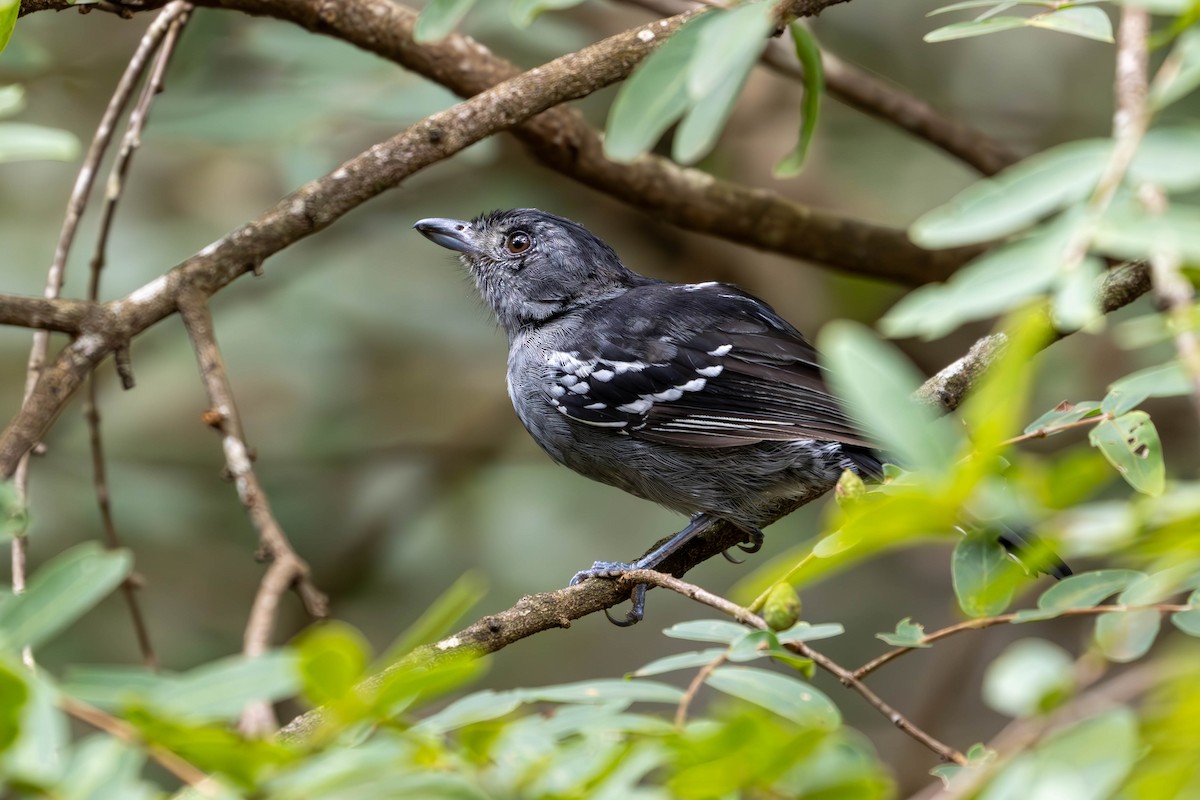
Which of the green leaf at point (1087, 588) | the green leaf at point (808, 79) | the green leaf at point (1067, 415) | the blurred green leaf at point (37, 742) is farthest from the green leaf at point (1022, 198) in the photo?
the green leaf at point (808, 79)

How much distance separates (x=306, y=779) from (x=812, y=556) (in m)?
0.64

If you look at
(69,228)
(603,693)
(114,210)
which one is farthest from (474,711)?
(114,210)

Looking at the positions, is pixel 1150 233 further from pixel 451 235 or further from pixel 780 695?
pixel 451 235

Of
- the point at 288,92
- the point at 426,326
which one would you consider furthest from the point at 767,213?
the point at 426,326

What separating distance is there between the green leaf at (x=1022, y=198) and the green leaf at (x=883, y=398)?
169mm

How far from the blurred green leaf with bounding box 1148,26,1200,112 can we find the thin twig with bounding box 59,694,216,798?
116cm

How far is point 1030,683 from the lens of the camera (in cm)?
116

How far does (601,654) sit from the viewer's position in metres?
6.91

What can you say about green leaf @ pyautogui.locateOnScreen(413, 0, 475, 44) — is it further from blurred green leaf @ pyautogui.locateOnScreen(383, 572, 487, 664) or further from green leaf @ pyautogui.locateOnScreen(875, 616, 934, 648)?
green leaf @ pyautogui.locateOnScreen(875, 616, 934, 648)

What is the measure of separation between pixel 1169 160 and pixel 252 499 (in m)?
2.53

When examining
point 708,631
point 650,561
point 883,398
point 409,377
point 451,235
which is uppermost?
point 883,398

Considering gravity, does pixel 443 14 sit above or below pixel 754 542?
above

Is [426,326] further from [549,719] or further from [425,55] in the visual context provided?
[549,719]

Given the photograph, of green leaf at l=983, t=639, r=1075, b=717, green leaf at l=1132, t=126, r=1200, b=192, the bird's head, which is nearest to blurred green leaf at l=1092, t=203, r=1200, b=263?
green leaf at l=1132, t=126, r=1200, b=192
